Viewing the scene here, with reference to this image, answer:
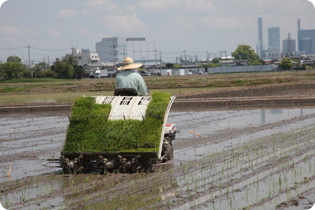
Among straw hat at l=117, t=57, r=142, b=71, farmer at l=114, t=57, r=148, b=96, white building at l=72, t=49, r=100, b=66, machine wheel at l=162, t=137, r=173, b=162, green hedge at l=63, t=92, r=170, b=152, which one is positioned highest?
white building at l=72, t=49, r=100, b=66

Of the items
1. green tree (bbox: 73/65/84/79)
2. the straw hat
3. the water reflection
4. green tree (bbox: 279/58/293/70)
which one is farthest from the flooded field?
green tree (bbox: 279/58/293/70)

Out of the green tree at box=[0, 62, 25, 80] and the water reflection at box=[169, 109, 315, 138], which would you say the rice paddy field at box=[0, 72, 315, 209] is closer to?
the water reflection at box=[169, 109, 315, 138]

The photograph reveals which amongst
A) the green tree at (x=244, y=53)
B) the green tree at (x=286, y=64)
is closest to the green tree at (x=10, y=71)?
the green tree at (x=286, y=64)

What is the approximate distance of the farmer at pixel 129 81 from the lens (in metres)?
9.69

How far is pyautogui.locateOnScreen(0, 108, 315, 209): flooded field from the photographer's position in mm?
6926

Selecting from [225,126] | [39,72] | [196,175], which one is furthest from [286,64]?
[196,175]

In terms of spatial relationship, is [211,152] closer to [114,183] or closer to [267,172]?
[267,172]

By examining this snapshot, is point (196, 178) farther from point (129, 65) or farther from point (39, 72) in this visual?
point (39, 72)

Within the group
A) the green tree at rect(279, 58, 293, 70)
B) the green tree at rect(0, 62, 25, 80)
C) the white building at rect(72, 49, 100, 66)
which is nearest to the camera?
the green tree at rect(0, 62, 25, 80)

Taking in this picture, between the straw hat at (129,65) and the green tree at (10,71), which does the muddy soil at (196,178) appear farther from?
the green tree at (10,71)

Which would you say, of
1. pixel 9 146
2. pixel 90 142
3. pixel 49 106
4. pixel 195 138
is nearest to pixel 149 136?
pixel 90 142

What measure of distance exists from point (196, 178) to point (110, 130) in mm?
1673

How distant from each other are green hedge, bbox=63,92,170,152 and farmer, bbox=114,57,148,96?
1.58 ft

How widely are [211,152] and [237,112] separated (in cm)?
1058
